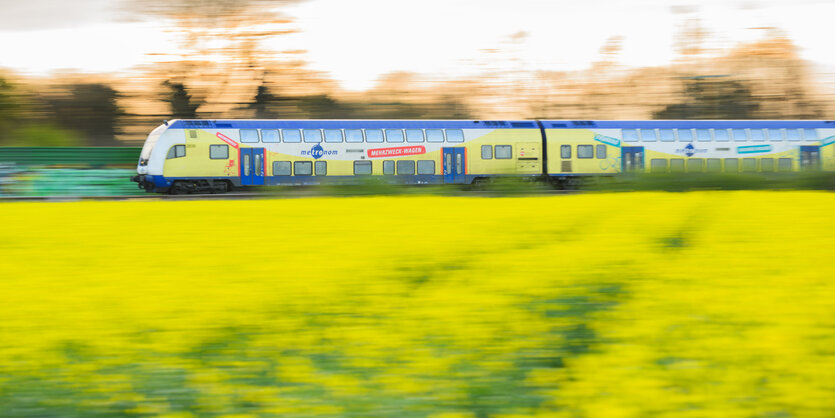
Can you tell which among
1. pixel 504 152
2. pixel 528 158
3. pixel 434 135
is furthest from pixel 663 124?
pixel 434 135

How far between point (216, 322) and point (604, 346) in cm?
178

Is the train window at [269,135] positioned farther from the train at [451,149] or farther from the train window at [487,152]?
the train window at [487,152]

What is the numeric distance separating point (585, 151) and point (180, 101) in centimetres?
1441

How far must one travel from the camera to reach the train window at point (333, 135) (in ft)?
73.0

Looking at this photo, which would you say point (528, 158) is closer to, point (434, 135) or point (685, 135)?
point (434, 135)

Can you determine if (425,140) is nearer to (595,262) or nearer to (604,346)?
(595,262)

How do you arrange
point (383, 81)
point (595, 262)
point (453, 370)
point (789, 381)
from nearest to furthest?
point (789, 381) < point (453, 370) < point (595, 262) < point (383, 81)

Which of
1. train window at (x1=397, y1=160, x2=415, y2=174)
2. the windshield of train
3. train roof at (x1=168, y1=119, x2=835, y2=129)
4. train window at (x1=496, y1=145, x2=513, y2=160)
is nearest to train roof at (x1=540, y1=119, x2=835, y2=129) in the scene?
train roof at (x1=168, y1=119, x2=835, y2=129)

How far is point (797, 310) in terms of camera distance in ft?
11.3

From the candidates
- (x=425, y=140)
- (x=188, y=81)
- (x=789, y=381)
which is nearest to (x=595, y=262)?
(x=789, y=381)

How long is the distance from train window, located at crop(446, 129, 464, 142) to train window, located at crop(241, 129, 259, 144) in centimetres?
592

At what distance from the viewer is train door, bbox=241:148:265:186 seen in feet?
71.5

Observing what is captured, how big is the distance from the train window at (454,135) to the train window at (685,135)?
23.7ft

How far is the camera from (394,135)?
2262 centimetres
